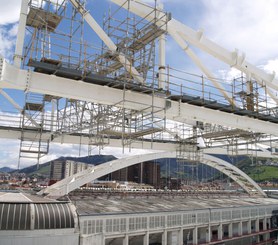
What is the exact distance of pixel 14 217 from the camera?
16406 millimetres

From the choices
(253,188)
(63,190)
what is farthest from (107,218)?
(253,188)

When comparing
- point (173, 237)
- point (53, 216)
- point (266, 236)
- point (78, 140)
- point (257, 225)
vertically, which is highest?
point (78, 140)

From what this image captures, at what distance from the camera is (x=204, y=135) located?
33.2 m

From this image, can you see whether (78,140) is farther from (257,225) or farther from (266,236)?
(266,236)

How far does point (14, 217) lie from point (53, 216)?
211 cm

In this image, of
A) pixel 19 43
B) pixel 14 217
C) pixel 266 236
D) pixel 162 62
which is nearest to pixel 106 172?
pixel 162 62

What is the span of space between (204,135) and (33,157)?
711 inches

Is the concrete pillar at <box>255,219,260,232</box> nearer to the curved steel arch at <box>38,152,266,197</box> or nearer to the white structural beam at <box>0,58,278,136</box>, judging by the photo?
the curved steel arch at <box>38,152,266,197</box>

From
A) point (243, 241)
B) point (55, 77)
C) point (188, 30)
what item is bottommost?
point (243, 241)

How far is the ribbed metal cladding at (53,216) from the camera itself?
1694cm

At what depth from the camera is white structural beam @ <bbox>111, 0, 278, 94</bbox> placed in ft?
63.3

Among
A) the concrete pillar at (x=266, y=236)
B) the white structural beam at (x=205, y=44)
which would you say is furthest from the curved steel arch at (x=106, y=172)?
the white structural beam at (x=205, y=44)

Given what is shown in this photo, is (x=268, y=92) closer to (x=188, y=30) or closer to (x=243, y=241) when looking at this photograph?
(x=188, y=30)

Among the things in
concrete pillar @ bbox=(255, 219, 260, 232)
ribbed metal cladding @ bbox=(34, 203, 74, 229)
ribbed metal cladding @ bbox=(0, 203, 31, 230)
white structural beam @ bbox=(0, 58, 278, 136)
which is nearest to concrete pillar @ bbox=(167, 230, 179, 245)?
white structural beam @ bbox=(0, 58, 278, 136)
